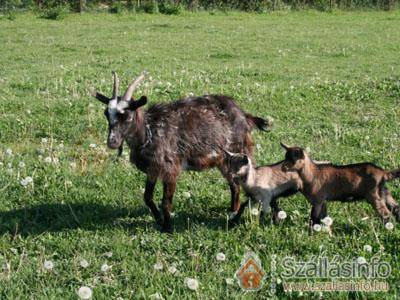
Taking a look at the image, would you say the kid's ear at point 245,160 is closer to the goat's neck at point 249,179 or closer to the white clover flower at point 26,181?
the goat's neck at point 249,179

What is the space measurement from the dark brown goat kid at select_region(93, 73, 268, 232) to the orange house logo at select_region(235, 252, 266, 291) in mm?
1166

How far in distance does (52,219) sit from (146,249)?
1.44 m

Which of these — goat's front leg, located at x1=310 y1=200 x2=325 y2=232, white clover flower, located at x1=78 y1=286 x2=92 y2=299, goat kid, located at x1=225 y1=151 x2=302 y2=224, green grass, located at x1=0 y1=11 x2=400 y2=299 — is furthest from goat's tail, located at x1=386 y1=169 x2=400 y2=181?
white clover flower, located at x1=78 y1=286 x2=92 y2=299

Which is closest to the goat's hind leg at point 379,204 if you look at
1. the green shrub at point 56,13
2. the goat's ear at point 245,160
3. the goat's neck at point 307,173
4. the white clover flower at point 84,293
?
the goat's neck at point 307,173

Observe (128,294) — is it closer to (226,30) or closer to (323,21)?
(226,30)

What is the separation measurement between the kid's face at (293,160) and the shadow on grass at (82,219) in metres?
0.96

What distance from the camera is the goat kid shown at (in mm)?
5832

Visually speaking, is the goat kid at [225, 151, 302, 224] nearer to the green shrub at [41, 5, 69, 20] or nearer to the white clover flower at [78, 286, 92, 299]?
the white clover flower at [78, 286, 92, 299]

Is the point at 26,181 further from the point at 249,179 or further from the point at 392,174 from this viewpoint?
the point at 392,174

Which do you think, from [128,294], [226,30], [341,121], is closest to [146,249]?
[128,294]

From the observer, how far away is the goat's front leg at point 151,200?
6105mm

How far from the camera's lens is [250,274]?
4.78 m

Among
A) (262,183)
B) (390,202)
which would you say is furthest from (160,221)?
(390,202)

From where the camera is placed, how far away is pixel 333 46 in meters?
20.4
